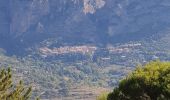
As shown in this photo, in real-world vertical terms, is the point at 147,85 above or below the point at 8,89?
below

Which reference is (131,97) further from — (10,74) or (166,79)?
(10,74)

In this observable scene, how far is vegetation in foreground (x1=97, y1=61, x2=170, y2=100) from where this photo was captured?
99.9ft

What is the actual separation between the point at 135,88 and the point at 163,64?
3068 millimetres

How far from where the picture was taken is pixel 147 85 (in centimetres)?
3141

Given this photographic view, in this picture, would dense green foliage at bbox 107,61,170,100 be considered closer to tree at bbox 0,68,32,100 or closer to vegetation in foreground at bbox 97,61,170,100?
vegetation in foreground at bbox 97,61,170,100

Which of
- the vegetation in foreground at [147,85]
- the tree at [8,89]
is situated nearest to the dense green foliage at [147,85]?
the vegetation in foreground at [147,85]

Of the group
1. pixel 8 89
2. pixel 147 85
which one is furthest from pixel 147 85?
pixel 8 89

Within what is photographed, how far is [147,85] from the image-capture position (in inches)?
1236

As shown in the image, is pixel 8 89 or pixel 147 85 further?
pixel 8 89

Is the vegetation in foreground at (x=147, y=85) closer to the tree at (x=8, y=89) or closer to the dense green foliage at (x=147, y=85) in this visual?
the dense green foliage at (x=147, y=85)

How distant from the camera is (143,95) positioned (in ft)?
102

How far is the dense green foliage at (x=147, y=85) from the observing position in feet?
99.9

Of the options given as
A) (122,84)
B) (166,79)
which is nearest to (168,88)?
(166,79)

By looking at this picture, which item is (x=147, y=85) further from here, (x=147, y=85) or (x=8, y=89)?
(x=8, y=89)
